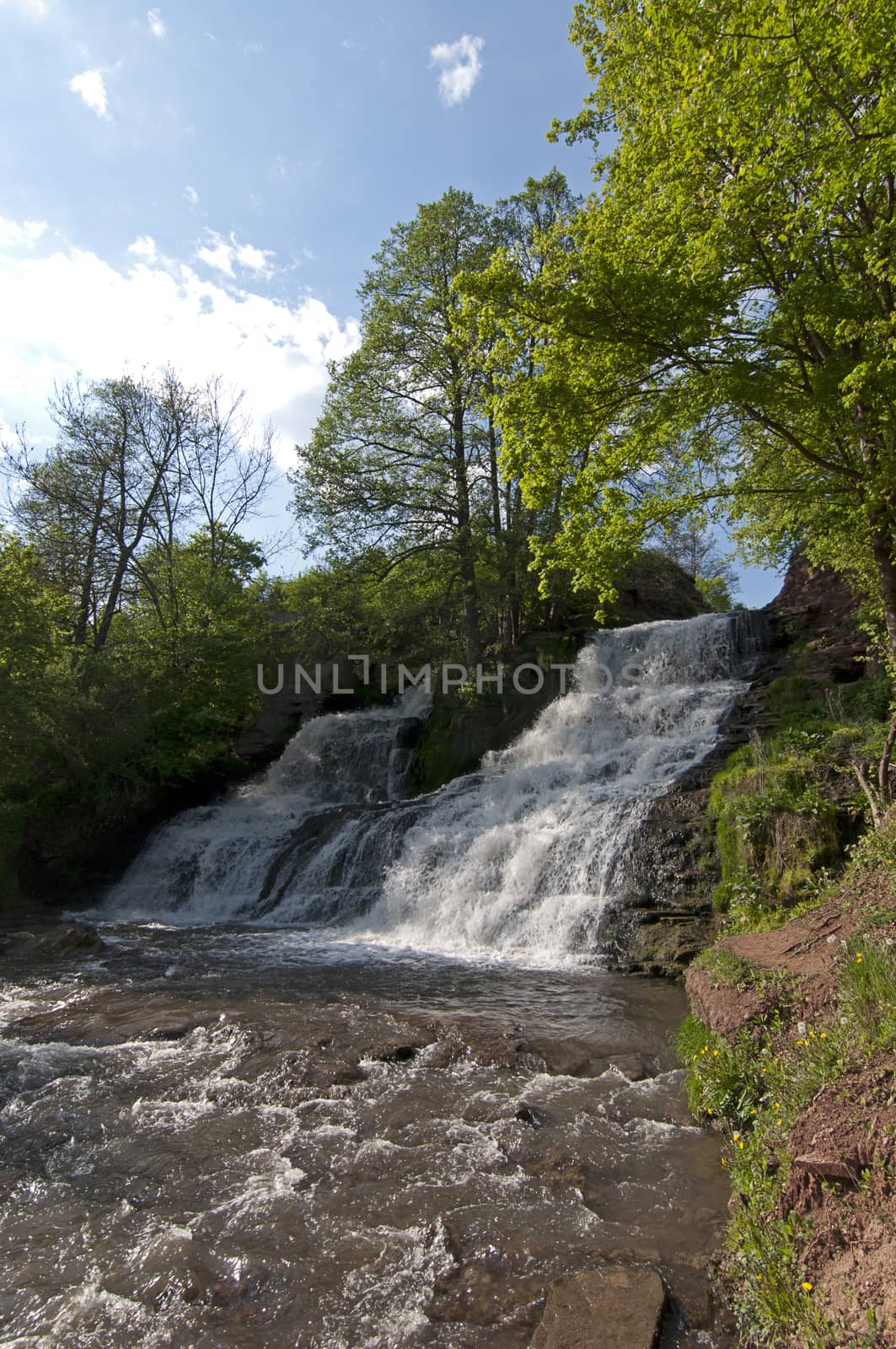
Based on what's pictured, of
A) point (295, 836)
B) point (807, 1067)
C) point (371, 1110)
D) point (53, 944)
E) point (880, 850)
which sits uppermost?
point (880, 850)

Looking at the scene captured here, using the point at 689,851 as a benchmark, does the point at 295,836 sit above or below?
below

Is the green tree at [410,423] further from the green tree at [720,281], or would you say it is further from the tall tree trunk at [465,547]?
the green tree at [720,281]

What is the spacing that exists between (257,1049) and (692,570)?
45503 mm

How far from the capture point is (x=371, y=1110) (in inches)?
218

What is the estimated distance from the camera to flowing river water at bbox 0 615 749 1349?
3629 millimetres

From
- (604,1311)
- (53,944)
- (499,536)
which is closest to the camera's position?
(604,1311)

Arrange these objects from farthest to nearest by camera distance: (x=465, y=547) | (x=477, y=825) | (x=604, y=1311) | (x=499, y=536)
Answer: (x=465, y=547) → (x=499, y=536) → (x=477, y=825) → (x=604, y=1311)

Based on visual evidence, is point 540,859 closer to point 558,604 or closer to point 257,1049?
point 257,1049

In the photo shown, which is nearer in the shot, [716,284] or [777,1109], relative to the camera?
[777,1109]

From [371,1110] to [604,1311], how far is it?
8.63 ft

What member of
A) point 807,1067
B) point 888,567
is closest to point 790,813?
point 888,567

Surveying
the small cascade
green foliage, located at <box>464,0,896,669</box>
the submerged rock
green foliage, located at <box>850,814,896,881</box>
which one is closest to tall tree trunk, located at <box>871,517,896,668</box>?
green foliage, located at <box>464,0,896,669</box>

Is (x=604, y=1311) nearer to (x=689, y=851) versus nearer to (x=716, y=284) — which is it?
(x=689, y=851)

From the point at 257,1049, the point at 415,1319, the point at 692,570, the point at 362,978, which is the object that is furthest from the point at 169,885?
the point at 692,570
